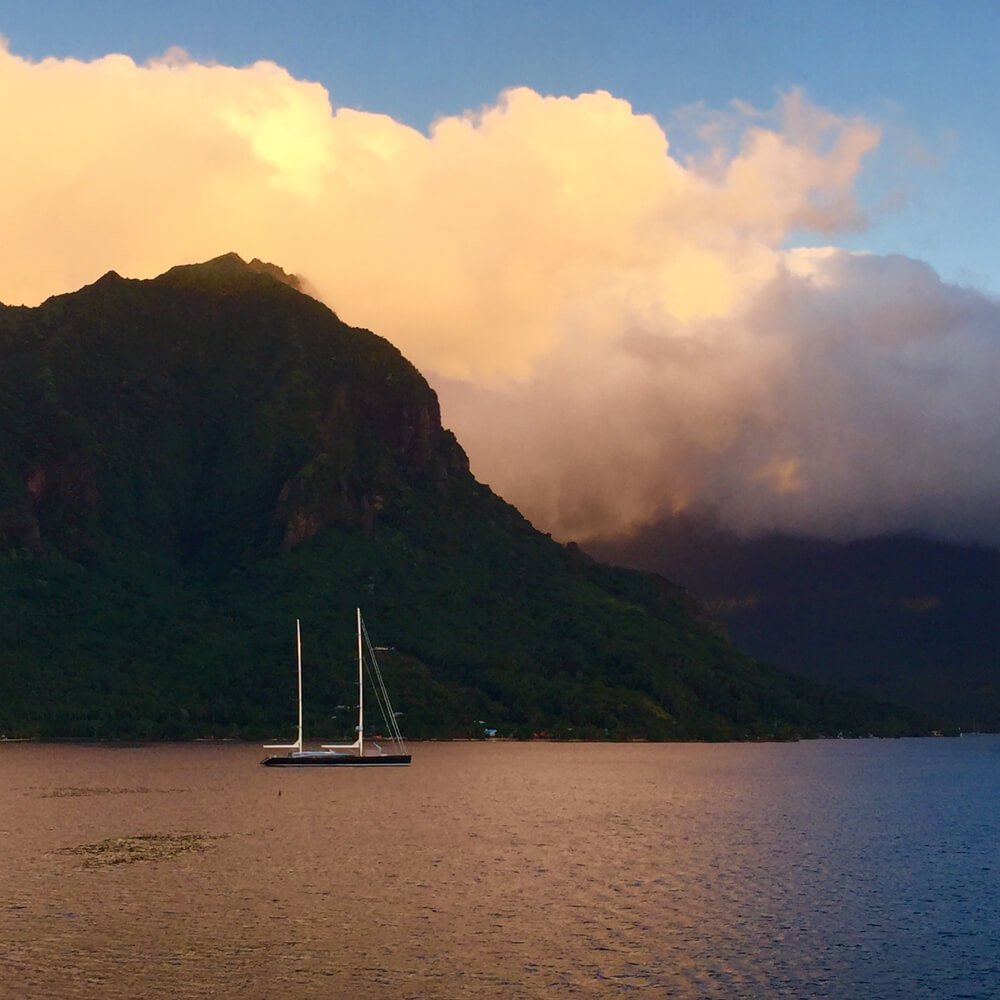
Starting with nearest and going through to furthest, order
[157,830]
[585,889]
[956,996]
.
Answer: [956,996]
[585,889]
[157,830]

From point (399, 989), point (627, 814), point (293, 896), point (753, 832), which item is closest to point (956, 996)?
point (399, 989)

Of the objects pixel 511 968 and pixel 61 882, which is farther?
pixel 61 882

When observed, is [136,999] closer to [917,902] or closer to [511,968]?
[511,968]

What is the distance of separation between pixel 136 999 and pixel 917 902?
235 ft

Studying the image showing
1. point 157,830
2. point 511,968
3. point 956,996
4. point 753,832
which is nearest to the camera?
point 956,996

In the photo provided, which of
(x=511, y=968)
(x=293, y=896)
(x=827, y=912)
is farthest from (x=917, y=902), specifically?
(x=293, y=896)

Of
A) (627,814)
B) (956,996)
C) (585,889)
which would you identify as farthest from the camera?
(627,814)

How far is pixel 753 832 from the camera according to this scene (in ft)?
589

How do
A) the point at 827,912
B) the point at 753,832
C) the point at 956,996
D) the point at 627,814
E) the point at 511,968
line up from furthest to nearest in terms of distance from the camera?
the point at 627,814 → the point at 753,832 → the point at 827,912 → the point at 511,968 → the point at 956,996

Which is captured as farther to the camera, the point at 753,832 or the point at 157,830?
the point at 753,832

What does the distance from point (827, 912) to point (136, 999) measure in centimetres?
6006

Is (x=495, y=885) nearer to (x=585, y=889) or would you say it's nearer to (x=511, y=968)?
(x=585, y=889)

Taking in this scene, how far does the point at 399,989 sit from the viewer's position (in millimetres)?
80688

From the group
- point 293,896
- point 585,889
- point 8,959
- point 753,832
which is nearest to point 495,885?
point 585,889
